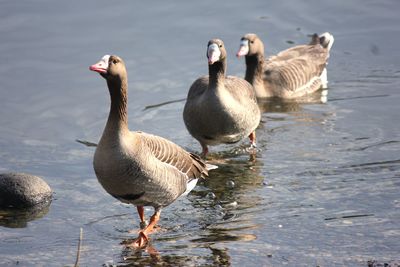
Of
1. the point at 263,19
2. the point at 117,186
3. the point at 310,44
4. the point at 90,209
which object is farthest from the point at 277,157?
the point at 263,19

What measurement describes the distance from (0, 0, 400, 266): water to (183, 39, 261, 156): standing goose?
1.67ft

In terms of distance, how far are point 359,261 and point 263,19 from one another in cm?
1062

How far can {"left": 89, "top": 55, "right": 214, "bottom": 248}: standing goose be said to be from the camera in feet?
25.5

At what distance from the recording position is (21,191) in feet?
30.2

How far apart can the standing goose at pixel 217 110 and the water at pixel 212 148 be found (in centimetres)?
51

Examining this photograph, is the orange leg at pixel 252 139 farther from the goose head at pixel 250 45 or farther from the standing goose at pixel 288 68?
the goose head at pixel 250 45

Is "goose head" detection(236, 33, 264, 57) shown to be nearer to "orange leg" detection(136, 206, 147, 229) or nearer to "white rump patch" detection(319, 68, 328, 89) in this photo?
"white rump patch" detection(319, 68, 328, 89)

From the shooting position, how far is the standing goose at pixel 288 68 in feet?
47.5

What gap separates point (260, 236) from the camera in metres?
8.04

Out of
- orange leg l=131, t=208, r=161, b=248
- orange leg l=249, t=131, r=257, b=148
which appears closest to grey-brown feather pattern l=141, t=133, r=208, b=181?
orange leg l=131, t=208, r=161, b=248

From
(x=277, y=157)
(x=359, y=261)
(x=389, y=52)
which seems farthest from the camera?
(x=389, y=52)

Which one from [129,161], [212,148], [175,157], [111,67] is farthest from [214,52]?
[129,161]

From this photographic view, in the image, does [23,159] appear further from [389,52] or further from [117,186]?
[389,52]

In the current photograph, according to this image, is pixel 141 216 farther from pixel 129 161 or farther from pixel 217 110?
pixel 217 110
